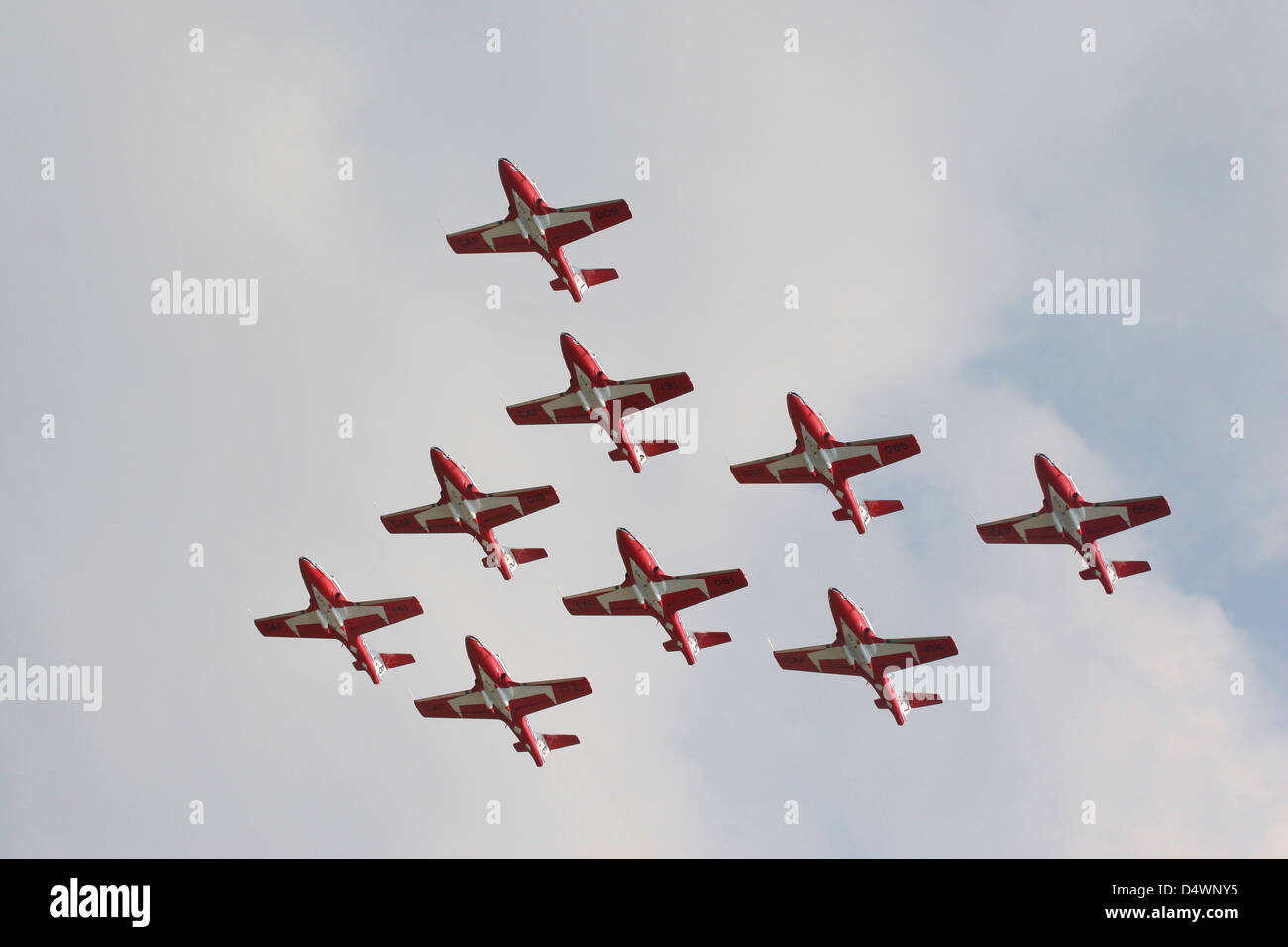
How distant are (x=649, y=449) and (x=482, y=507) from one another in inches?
428

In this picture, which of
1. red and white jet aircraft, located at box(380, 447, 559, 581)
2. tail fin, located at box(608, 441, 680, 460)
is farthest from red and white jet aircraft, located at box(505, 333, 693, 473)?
red and white jet aircraft, located at box(380, 447, 559, 581)

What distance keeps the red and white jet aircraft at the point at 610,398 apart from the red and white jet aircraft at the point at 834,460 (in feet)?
22.3

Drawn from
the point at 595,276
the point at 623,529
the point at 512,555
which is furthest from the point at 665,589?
the point at 595,276

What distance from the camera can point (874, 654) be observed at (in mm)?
103688

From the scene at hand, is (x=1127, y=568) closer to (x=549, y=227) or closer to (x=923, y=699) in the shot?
(x=923, y=699)

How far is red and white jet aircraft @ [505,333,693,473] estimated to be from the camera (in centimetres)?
10262

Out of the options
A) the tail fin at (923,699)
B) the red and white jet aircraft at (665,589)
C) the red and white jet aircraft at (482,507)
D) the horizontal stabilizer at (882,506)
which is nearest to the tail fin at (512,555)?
the red and white jet aircraft at (482,507)

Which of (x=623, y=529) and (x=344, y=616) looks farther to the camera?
(x=344, y=616)

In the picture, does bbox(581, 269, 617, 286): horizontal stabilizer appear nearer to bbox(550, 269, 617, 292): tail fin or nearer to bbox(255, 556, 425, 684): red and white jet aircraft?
bbox(550, 269, 617, 292): tail fin

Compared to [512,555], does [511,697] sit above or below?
below

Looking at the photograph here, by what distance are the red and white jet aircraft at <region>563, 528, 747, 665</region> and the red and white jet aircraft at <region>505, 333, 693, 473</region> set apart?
5316 millimetres

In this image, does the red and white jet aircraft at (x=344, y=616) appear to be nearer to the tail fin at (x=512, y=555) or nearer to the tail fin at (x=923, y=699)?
the tail fin at (x=512, y=555)
